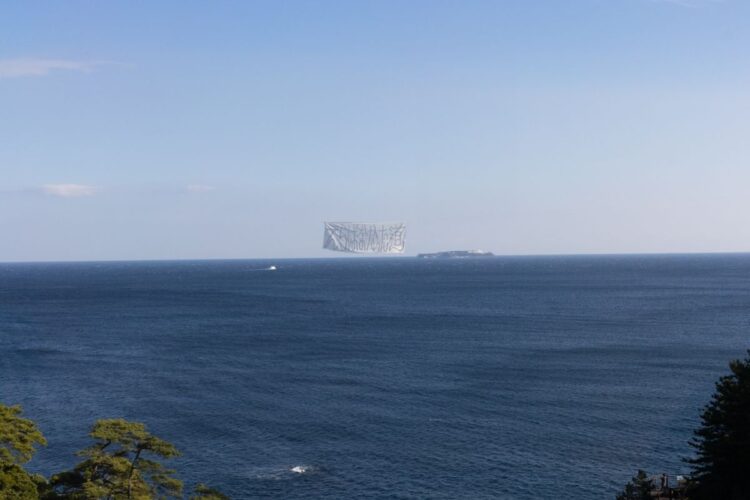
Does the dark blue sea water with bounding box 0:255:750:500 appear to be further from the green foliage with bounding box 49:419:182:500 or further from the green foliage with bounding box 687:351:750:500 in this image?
the green foliage with bounding box 49:419:182:500

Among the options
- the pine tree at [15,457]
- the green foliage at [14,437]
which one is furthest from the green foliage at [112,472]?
the green foliage at [14,437]

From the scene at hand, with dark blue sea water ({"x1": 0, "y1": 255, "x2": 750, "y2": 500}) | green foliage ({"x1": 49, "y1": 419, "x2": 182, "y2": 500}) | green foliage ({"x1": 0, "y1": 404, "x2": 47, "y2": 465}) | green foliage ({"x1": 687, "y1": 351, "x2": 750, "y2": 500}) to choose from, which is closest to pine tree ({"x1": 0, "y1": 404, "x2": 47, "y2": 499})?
green foliage ({"x1": 0, "y1": 404, "x2": 47, "y2": 465})

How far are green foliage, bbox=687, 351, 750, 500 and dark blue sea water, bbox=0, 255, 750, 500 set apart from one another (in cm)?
1297

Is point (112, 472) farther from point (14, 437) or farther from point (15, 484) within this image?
point (14, 437)

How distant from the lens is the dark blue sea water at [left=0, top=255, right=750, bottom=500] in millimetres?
50531

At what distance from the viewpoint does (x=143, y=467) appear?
1187 inches

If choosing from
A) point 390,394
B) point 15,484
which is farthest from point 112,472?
point 390,394

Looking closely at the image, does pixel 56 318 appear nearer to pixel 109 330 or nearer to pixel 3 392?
pixel 109 330

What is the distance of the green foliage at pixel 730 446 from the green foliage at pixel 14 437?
92.7 feet

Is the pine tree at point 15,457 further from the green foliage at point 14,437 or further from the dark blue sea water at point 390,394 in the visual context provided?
the dark blue sea water at point 390,394

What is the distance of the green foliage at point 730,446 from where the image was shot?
32.6m

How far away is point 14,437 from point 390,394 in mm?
45940

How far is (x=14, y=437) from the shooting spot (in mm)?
29016

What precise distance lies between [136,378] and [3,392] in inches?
507
